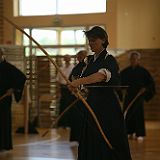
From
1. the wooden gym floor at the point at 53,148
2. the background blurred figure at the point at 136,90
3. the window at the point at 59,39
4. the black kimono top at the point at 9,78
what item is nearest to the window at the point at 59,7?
the window at the point at 59,39

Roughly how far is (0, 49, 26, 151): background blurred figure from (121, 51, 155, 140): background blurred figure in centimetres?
199

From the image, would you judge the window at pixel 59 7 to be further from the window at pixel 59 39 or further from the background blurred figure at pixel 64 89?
the background blurred figure at pixel 64 89

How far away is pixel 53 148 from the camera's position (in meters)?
6.15

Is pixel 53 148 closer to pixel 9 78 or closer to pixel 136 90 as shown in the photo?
pixel 9 78

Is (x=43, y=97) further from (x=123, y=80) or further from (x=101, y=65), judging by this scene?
(x=101, y=65)

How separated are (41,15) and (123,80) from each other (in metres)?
3.36

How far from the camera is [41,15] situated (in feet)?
33.3

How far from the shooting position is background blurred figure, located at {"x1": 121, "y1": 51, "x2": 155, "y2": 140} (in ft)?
23.9

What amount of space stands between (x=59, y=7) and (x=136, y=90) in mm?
3503

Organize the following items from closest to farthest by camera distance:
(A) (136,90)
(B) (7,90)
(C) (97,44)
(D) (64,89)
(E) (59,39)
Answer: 1. (C) (97,44)
2. (B) (7,90)
3. (A) (136,90)
4. (D) (64,89)
5. (E) (59,39)

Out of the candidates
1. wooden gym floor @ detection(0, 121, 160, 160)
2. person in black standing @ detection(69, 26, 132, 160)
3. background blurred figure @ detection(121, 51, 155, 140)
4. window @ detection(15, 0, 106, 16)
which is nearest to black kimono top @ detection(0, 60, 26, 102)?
wooden gym floor @ detection(0, 121, 160, 160)

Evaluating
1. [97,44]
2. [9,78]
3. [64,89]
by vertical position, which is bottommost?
[64,89]

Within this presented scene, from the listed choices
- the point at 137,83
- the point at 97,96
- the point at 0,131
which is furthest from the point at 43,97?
the point at 97,96

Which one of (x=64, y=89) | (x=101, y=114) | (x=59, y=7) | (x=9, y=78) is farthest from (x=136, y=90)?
(x=101, y=114)
